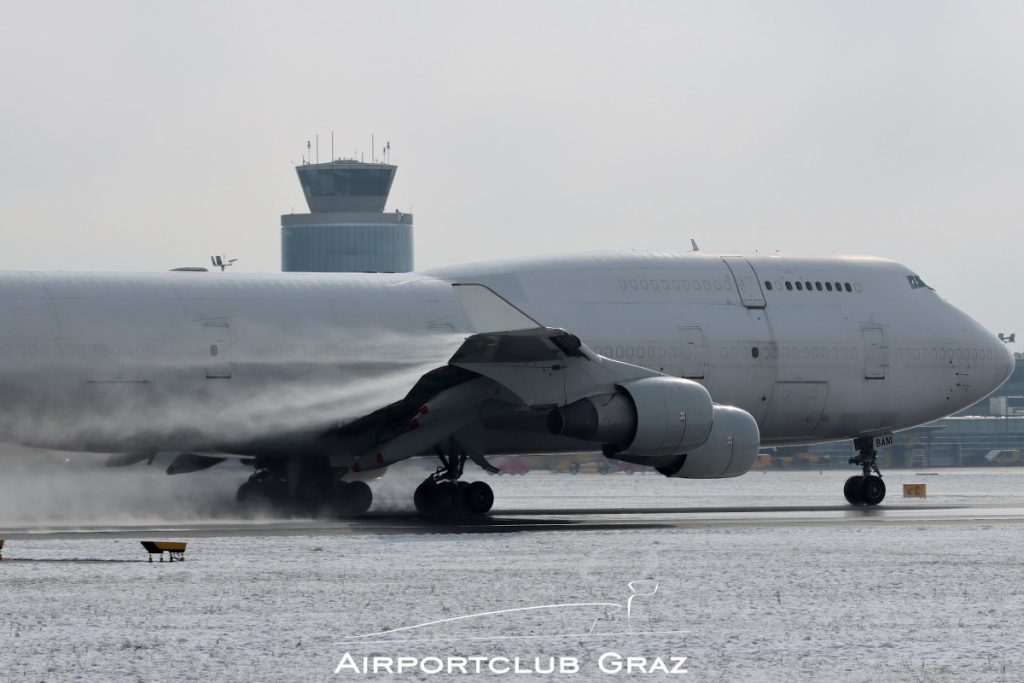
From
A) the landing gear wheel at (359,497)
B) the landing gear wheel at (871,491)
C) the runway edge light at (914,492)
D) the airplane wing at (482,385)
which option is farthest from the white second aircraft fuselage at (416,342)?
the runway edge light at (914,492)

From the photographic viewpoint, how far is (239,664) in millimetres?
13086

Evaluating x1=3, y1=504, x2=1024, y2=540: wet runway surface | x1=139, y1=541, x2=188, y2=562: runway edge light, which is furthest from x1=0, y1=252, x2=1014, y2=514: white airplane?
x1=139, y1=541, x2=188, y2=562: runway edge light

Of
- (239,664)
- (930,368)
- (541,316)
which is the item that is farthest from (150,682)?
(930,368)

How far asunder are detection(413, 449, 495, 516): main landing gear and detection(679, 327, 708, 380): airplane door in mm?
5366

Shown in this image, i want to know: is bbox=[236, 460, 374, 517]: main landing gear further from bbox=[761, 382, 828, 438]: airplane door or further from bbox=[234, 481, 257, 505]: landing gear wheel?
bbox=[761, 382, 828, 438]: airplane door

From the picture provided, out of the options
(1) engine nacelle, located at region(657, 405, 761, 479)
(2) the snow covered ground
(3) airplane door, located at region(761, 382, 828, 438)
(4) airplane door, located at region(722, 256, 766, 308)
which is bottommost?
(2) the snow covered ground

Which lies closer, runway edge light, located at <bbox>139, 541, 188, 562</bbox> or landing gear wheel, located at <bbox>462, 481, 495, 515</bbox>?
runway edge light, located at <bbox>139, 541, 188, 562</bbox>

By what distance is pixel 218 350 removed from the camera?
3094 centimetres

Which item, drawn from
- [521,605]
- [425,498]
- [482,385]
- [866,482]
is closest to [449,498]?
[425,498]

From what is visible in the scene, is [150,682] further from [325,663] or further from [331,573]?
[331,573]

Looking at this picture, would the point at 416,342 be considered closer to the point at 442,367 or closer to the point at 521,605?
the point at 442,367

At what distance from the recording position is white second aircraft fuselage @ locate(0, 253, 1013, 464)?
2986cm

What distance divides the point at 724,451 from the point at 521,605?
15.2 metres

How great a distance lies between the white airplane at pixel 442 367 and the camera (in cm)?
2992
